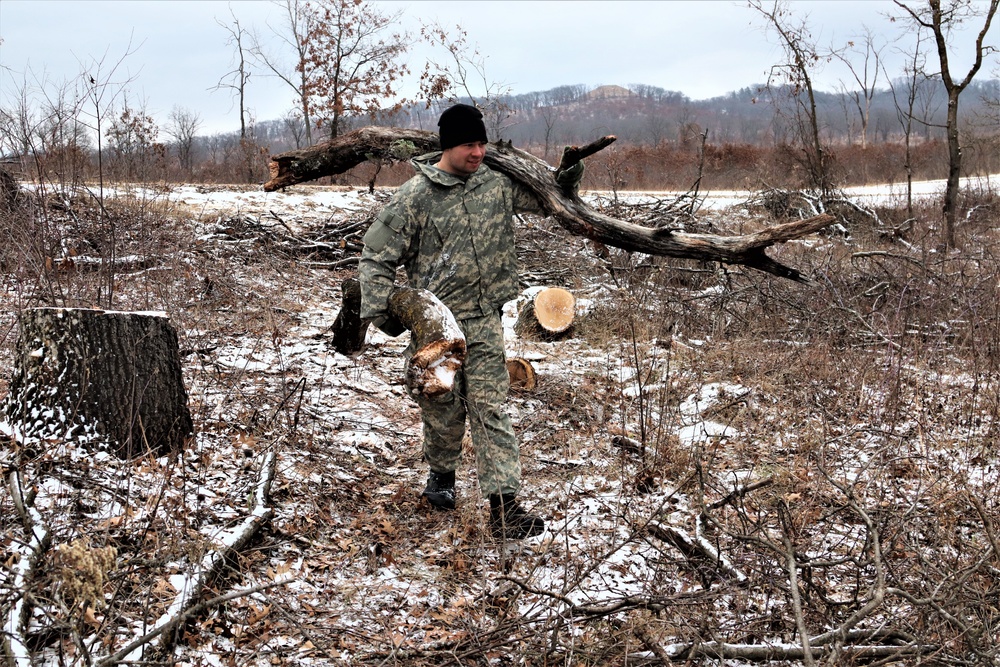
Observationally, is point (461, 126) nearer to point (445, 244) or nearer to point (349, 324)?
point (445, 244)

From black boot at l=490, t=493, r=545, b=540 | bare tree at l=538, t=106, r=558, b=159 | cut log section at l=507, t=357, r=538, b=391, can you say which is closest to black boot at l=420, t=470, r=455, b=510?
black boot at l=490, t=493, r=545, b=540

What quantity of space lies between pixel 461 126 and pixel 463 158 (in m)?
0.16

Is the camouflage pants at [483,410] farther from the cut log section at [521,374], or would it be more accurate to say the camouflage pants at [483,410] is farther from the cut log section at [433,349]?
the cut log section at [521,374]

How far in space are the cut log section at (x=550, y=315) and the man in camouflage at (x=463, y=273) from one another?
3415mm

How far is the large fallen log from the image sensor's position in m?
4.39

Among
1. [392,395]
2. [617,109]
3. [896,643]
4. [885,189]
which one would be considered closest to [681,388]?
[392,395]

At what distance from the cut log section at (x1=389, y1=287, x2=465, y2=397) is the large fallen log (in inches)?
51.1

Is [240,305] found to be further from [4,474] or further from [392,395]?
[4,474]

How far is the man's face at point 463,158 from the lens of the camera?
3.70 m

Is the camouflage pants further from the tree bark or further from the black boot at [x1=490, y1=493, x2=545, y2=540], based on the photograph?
the tree bark

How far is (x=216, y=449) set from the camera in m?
4.13

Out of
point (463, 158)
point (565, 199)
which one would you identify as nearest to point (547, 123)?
point (565, 199)

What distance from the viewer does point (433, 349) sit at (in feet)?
10.9

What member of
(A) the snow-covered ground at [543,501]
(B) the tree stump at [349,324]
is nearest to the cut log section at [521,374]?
(A) the snow-covered ground at [543,501]
